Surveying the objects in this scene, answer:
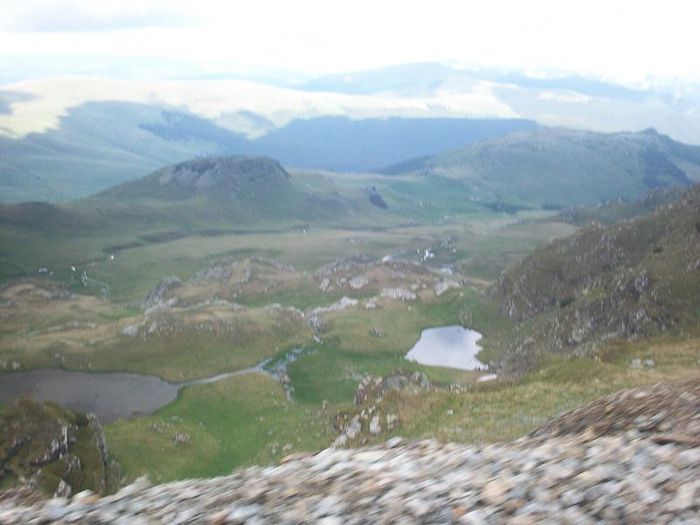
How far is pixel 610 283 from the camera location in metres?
106

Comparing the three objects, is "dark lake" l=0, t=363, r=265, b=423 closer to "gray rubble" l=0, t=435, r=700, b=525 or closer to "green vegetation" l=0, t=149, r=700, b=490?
"green vegetation" l=0, t=149, r=700, b=490

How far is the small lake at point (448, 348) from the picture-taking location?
4424 inches

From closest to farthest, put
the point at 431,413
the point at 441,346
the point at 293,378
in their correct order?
the point at 431,413, the point at 293,378, the point at 441,346

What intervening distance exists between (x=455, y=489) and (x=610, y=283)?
103 meters

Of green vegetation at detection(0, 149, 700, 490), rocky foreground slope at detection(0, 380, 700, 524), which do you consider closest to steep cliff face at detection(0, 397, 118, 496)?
green vegetation at detection(0, 149, 700, 490)

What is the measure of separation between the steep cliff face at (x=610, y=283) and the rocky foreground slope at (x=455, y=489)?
72437 millimetres

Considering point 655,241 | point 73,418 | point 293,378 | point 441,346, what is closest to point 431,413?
point 73,418

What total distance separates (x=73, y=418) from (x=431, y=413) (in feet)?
129

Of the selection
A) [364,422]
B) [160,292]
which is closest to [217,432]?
[364,422]

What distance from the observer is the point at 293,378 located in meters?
101

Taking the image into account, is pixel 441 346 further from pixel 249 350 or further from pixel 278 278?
pixel 278 278

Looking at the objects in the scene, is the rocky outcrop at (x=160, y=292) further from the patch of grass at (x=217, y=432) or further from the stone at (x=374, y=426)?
the stone at (x=374, y=426)

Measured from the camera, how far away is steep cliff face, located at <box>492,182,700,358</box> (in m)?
90.0

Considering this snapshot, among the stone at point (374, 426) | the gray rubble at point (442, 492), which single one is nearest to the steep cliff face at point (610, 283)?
the stone at point (374, 426)
